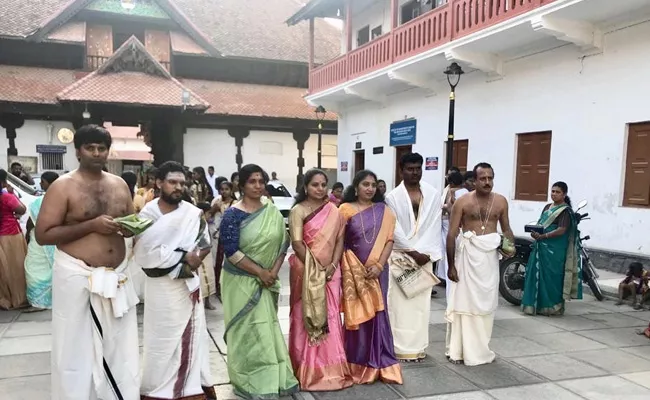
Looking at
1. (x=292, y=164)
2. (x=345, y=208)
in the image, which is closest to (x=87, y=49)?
(x=292, y=164)

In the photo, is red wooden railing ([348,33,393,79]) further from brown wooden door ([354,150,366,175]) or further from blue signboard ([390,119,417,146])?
brown wooden door ([354,150,366,175])

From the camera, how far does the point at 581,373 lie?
13.0 ft

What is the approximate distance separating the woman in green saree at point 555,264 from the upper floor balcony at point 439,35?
3.65m

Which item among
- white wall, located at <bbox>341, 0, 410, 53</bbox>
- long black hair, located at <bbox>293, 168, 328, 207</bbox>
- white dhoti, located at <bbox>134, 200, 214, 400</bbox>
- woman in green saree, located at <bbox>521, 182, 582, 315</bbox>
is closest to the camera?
white dhoti, located at <bbox>134, 200, 214, 400</bbox>

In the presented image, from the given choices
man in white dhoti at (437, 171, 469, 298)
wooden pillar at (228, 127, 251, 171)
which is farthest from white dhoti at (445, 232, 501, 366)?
wooden pillar at (228, 127, 251, 171)

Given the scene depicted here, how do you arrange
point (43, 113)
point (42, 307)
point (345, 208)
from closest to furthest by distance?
point (345, 208), point (42, 307), point (43, 113)

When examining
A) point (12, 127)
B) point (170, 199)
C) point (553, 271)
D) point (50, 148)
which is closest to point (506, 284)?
point (553, 271)

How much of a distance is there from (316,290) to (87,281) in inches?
55.3

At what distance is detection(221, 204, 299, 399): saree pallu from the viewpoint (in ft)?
10.7

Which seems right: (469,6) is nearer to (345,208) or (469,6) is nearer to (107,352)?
(345,208)

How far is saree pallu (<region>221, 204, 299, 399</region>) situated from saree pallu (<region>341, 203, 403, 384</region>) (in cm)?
55

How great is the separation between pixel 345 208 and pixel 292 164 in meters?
17.9

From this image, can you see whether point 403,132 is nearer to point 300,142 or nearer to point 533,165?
point 533,165

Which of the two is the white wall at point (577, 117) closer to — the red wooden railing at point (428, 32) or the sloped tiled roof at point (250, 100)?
the red wooden railing at point (428, 32)
